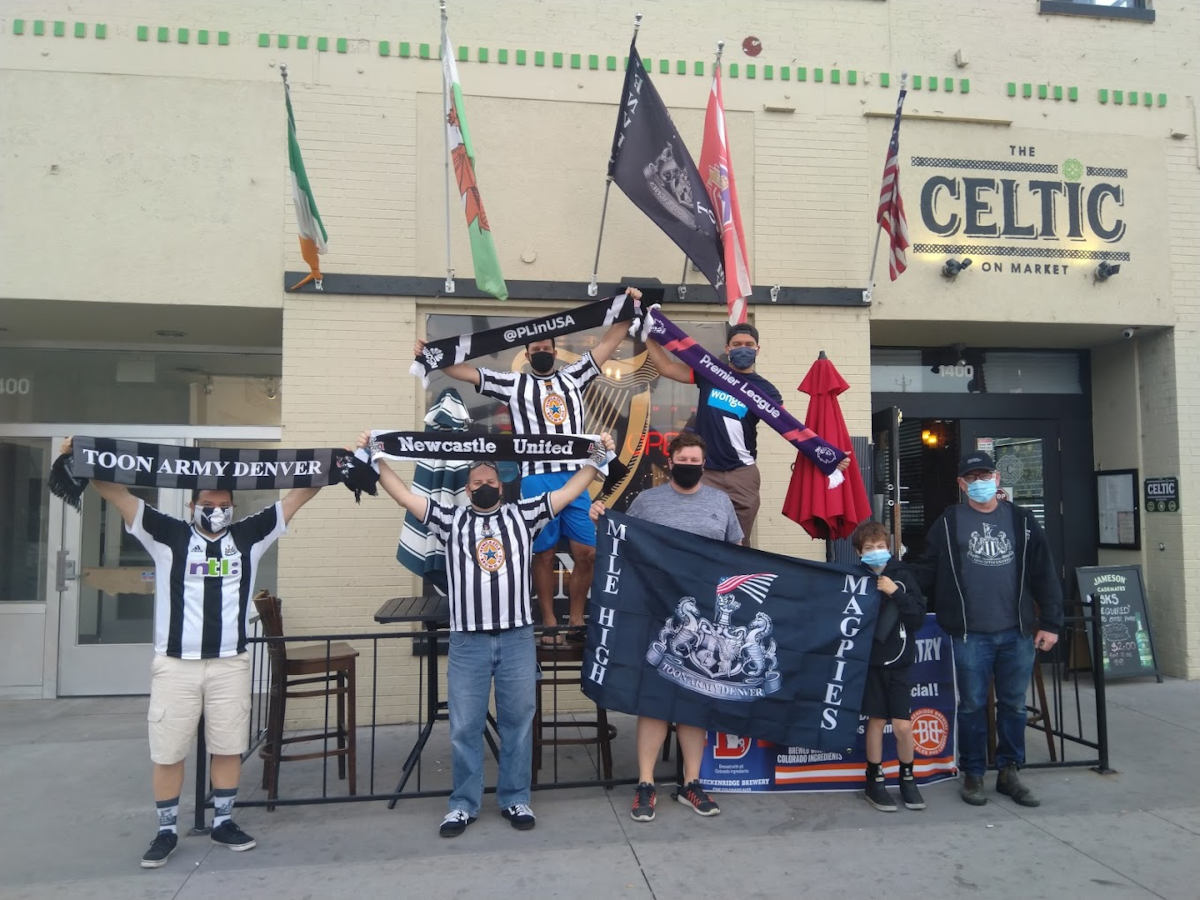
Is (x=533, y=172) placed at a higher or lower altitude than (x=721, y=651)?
higher

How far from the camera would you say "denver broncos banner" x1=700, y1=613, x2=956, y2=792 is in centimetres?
529

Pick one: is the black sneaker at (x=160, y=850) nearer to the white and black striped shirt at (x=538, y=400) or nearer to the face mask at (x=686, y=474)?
the white and black striped shirt at (x=538, y=400)

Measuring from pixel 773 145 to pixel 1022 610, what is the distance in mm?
4556

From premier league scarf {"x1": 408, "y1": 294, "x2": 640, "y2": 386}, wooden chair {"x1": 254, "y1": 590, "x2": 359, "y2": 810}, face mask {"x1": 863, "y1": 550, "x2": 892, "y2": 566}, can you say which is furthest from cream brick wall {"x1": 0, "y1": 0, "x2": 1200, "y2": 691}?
face mask {"x1": 863, "y1": 550, "x2": 892, "y2": 566}

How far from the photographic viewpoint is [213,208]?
7.07 meters

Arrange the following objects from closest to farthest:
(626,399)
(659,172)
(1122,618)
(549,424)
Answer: (549,424) < (659,172) < (626,399) < (1122,618)

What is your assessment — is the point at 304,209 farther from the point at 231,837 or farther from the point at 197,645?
the point at 231,837

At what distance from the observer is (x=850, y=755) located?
5.36 metres

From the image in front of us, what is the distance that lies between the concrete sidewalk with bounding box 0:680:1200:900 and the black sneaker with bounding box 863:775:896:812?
0.27 ft

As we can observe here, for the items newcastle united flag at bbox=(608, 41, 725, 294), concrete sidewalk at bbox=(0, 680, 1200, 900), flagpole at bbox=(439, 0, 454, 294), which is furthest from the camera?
newcastle united flag at bbox=(608, 41, 725, 294)

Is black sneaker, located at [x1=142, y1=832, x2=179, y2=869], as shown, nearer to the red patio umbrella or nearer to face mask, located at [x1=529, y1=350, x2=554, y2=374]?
face mask, located at [x1=529, y1=350, x2=554, y2=374]

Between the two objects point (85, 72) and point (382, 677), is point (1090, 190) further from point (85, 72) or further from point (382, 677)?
point (85, 72)

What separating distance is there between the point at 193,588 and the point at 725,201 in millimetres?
4604

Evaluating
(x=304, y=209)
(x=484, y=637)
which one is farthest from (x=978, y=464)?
(x=304, y=209)
